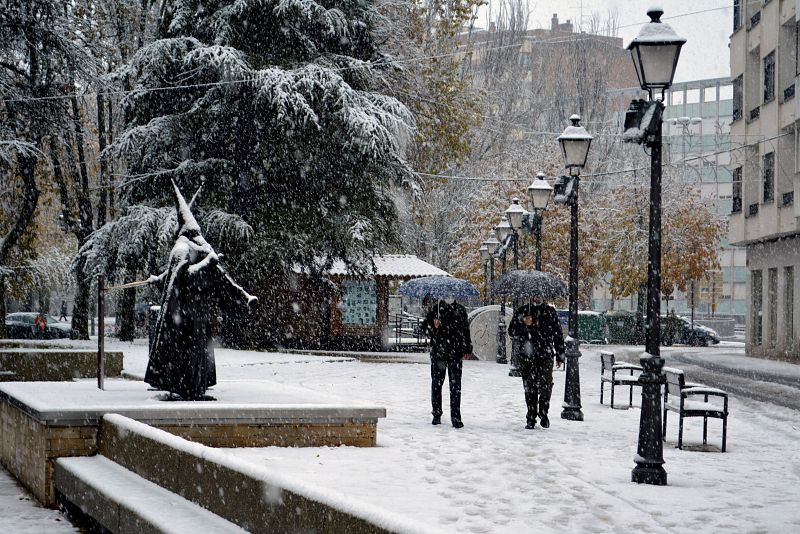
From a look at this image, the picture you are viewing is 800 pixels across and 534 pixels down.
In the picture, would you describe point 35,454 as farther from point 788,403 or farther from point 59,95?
point 59,95

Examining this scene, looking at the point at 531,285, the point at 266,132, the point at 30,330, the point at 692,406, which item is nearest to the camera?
the point at 692,406

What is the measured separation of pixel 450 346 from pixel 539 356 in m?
1.12

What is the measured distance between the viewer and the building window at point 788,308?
38.5 m

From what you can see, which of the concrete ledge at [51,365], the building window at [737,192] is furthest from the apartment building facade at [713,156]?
the concrete ledge at [51,365]

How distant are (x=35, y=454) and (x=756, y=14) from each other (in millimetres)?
35542

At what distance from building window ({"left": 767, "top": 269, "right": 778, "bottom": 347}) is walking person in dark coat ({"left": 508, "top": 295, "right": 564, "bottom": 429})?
2724 cm

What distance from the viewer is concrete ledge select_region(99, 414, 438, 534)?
16.9 feet

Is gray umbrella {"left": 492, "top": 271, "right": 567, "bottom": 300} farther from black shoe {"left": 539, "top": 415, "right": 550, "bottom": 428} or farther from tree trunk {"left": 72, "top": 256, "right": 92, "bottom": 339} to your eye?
tree trunk {"left": 72, "top": 256, "right": 92, "bottom": 339}

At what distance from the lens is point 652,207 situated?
11117mm

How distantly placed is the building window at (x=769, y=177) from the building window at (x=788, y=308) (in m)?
2.50

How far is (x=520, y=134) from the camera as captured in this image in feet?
198

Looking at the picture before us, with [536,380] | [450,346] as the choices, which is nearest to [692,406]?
[536,380]

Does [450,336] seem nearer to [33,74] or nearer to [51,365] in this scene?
[51,365]

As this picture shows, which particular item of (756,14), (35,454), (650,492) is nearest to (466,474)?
(650,492)
